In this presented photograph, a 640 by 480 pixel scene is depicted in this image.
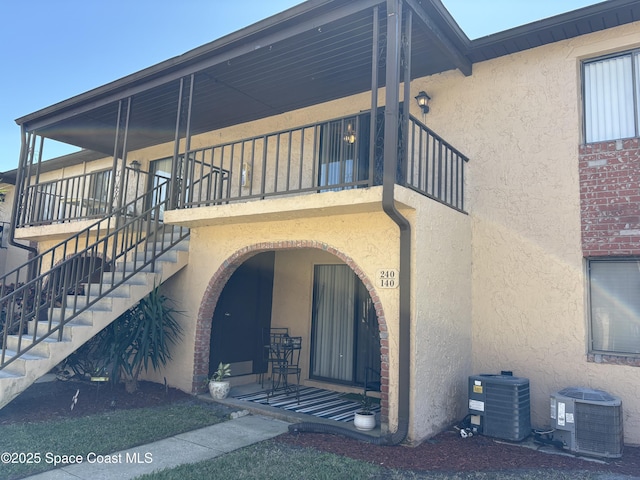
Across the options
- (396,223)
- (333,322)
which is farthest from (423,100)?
(333,322)

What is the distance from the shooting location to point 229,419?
635 centimetres

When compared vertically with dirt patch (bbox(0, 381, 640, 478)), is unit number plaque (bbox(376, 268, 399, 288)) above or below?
above

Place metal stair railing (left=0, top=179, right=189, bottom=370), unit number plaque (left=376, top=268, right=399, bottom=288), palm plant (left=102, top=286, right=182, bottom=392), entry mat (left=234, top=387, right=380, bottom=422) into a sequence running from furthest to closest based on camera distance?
palm plant (left=102, top=286, right=182, bottom=392) → entry mat (left=234, top=387, right=380, bottom=422) → metal stair railing (left=0, top=179, right=189, bottom=370) → unit number plaque (left=376, top=268, right=399, bottom=288)

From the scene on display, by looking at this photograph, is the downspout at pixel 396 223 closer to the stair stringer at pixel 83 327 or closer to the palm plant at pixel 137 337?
the palm plant at pixel 137 337

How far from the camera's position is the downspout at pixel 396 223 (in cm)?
510

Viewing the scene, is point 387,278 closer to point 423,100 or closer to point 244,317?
point 423,100

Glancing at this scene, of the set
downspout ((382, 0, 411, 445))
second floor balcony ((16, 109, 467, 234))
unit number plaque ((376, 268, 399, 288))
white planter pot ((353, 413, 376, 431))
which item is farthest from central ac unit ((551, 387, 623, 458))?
second floor balcony ((16, 109, 467, 234))

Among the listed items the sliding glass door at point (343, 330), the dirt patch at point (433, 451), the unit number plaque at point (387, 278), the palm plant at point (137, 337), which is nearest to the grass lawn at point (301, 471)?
the dirt patch at point (433, 451)

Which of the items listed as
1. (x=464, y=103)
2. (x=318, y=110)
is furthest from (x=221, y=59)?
(x=464, y=103)

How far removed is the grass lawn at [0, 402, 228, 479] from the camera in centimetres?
478

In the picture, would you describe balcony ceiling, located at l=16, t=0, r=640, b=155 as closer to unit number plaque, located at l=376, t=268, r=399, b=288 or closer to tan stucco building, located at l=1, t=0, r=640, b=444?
tan stucco building, located at l=1, t=0, r=640, b=444

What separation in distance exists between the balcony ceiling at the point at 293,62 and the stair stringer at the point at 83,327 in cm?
281

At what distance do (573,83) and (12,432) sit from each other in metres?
8.23

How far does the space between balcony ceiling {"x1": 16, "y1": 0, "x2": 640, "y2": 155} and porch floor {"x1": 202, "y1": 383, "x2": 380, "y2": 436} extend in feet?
16.5
